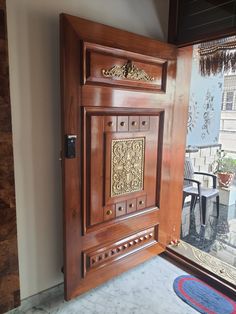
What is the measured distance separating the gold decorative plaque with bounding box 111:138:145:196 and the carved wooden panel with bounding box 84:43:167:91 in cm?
38

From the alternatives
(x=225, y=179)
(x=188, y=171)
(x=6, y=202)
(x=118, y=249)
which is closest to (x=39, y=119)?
(x=6, y=202)

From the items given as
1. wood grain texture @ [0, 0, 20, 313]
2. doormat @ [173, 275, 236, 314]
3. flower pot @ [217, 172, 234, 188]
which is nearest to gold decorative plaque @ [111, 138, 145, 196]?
wood grain texture @ [0, 0, 20, 313]

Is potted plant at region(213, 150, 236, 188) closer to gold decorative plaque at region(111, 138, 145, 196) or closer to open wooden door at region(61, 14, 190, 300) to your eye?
open wooden door at region(61, 14, 190, 300)

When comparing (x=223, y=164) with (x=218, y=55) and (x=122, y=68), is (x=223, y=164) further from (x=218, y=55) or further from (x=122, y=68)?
(x=122, y=68)

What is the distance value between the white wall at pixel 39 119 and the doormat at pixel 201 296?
2.80 feet

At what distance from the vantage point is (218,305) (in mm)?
1614

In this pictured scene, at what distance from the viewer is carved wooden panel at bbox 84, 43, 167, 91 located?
1421 millimetres

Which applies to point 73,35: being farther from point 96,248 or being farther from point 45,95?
point 96,248

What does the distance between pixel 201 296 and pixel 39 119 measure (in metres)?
1.56

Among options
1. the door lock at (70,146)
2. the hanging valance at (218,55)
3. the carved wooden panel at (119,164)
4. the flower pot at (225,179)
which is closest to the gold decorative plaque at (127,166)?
the carved wooden panel at (119,164)

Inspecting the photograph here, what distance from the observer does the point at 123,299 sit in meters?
1.64

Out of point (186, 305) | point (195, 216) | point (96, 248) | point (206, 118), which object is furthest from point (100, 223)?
point (206, 118)

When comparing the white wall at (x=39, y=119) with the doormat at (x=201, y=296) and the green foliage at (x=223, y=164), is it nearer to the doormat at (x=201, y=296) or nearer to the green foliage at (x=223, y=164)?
the doormat at (x=201, y=296)

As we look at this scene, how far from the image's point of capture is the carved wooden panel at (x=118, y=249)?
162 centimetres
